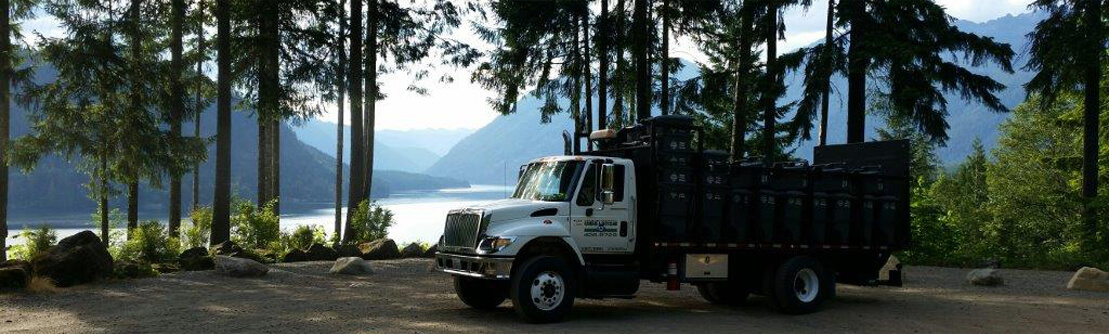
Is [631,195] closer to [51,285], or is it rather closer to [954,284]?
[954,284]

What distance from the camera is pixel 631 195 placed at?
1230 cm

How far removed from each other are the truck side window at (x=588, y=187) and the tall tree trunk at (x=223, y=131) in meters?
14.3

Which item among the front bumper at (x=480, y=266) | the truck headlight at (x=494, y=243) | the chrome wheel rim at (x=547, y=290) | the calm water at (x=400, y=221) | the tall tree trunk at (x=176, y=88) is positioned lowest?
the calm water at (x=400, y=221)

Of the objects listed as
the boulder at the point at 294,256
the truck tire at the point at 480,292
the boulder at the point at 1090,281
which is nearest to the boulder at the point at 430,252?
the boulder at the point at 294,256

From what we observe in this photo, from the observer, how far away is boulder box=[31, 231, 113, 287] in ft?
52.9

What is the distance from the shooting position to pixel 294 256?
21.5 m

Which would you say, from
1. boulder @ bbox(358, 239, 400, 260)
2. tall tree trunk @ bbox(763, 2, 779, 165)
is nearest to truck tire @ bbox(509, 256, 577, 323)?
boulder @ bbox(358, 239, 400, 260)

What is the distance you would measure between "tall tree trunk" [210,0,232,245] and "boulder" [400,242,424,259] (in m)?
4.85

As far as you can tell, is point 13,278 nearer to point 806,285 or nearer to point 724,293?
point 724,293

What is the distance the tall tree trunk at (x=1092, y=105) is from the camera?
80.4 feet

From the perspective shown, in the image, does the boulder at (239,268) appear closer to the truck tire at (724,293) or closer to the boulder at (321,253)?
the boulder at (321,253)

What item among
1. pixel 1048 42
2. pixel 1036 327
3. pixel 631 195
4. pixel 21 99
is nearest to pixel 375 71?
pixel 21 99

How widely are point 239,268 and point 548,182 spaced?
9.14m

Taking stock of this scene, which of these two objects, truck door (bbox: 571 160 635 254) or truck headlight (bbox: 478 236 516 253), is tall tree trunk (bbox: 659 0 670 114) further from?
truck headlight (bbox: 478 236 516 253)
